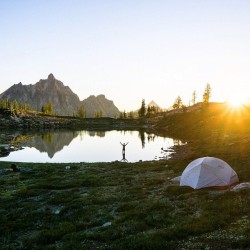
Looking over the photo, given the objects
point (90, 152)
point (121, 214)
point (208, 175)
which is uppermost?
point (208, 175)

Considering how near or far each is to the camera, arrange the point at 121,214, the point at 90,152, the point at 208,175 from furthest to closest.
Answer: the point at 90,152 → the point at 208,175 → the point at 121,214

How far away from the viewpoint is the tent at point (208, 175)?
25.3 metres

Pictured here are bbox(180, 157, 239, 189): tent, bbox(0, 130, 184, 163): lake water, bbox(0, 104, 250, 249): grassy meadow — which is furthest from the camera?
bbox(0, 130, 184, 163): lake water

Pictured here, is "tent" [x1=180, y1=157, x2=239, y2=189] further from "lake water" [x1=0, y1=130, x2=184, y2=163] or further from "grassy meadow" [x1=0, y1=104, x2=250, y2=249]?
"lake water" [x1=0, y1=130, x2=184, y2=163]

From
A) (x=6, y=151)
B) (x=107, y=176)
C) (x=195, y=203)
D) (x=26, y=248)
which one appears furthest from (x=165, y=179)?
(x=6, y=151)

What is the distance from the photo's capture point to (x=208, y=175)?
2577 cm

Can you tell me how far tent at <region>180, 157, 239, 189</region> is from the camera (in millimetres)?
25344

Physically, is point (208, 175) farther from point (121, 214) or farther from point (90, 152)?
point (90, 152)

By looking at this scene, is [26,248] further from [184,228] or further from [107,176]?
[107,176]

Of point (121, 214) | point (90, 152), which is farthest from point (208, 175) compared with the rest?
point (90, 152)

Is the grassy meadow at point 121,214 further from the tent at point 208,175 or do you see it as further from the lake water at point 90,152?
the lake water at point 90,152

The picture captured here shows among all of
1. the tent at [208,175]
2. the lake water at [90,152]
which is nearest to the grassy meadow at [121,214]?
the tent at [208,175]

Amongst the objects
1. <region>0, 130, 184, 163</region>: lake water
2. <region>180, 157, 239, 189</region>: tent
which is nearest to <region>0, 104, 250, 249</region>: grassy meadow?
<region>180, 157, 239, 189</region>: tent

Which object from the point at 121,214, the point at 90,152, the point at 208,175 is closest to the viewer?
the point at 121,214
